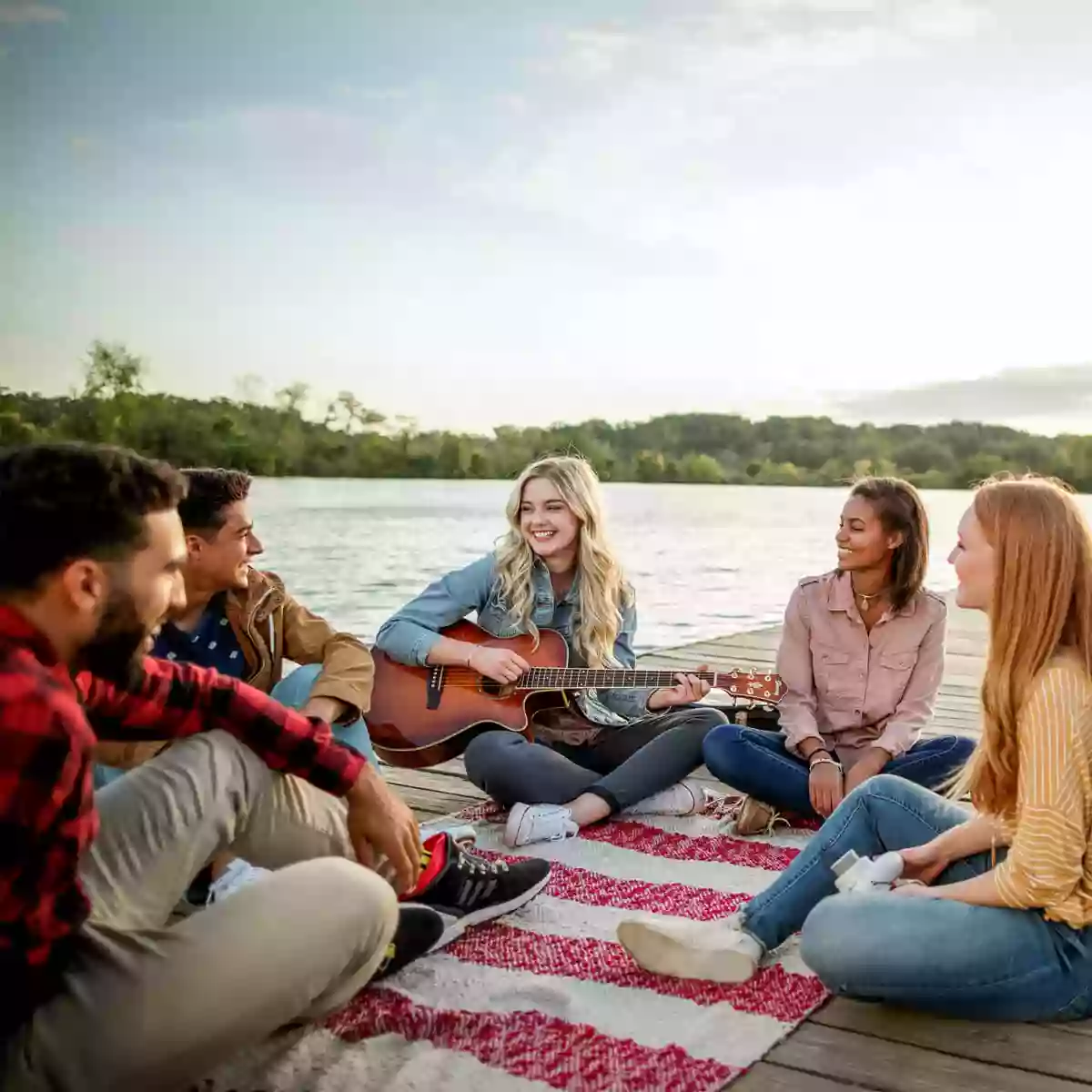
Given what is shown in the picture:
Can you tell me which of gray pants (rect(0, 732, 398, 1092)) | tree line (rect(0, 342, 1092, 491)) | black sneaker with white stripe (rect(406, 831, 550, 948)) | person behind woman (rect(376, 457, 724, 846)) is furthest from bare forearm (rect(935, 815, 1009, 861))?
tree line (rect(0, 342, 1092, 491))

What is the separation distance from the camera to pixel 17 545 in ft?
4.30

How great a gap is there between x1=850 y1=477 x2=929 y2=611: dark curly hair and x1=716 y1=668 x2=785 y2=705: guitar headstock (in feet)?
1.24

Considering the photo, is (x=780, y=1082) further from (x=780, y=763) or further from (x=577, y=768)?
(x=577, y=768)

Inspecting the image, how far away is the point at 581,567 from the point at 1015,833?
1623 mm

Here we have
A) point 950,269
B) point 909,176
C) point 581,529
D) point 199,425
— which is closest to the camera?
point 581,529

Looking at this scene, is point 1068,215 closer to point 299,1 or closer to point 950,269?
point 950,269

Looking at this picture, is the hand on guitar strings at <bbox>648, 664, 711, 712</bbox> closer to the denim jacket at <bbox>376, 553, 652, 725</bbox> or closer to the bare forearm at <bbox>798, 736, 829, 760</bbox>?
the denim jacket at <bbox>376, 553, 652, 725</bbox>

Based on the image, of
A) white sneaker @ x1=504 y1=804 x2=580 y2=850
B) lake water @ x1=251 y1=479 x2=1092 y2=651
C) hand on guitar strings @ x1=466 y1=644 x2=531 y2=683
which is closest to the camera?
white sneaker @ x1=504 y1=804 x2=580 y2=850

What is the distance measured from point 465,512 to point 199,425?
5.28 meters

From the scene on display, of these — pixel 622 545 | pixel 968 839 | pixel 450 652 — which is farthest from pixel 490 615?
pixel 622 545

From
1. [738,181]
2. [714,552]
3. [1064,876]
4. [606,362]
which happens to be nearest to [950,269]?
[738,181]

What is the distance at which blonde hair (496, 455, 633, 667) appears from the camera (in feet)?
10.4

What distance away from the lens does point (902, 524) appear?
2807 millimetres

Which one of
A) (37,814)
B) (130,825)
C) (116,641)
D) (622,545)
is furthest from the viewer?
(622,545)
